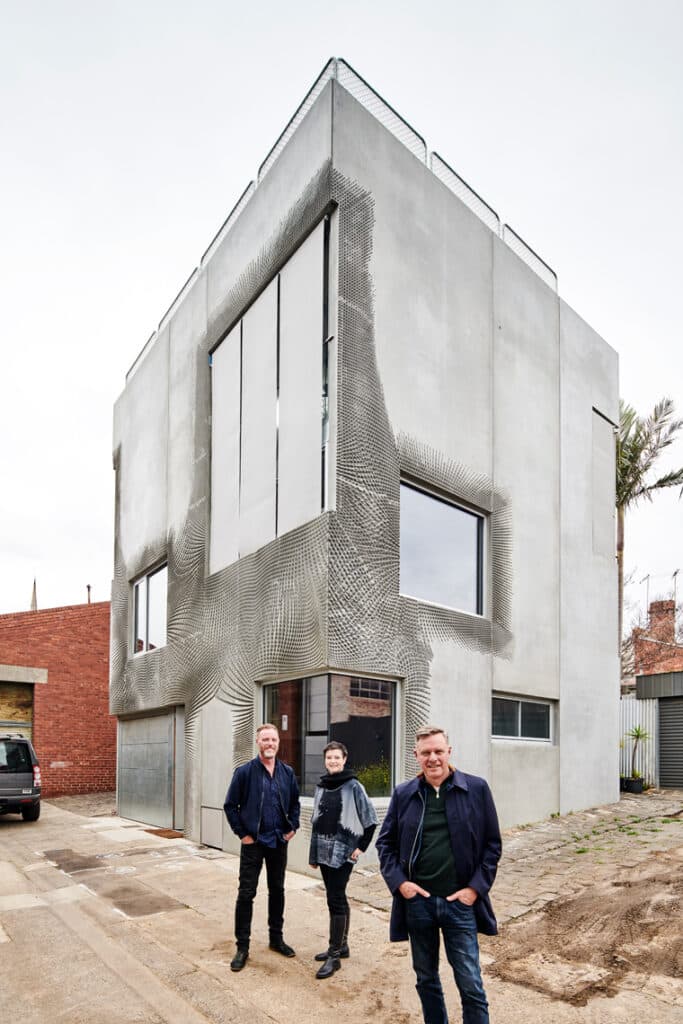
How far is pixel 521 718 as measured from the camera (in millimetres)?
14000

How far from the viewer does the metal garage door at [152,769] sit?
15.4 metres

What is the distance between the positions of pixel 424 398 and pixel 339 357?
1.75 metres

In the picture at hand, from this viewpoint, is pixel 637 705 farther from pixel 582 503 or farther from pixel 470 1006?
pixel 470 1006

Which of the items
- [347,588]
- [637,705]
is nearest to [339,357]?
[347,588]

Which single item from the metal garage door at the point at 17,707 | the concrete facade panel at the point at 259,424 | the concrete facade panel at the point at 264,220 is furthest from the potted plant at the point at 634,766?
the metal garage door at the point at 17,707

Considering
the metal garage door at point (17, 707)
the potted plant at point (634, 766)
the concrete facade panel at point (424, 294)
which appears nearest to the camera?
A: the concrete facade panel at point (424, 294)

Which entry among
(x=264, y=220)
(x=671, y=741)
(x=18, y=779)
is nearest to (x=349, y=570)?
(x=264, y=220)

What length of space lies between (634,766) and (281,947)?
46.5 ft

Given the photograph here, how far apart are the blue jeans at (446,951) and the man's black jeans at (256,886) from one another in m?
2.30

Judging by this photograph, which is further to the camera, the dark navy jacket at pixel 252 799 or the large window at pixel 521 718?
the large window at pixel 521 718

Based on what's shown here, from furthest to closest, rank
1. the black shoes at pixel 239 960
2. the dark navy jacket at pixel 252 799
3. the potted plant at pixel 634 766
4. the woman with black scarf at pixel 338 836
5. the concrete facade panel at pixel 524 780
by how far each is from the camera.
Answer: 1. the potted plant at pixel 634 766
2. the concrete facade panel at pixel 524 780
3. the dark navy jacket at pixel 252 799
4. the woman with black scarf at pixel 338 836
5. the black shoes at pixel 239 960

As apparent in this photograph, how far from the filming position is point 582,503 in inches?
628

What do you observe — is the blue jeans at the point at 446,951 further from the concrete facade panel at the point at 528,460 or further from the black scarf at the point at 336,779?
the concrete facade panel at the point at 528,460

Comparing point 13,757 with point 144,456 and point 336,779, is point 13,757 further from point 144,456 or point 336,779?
point 336,779
